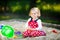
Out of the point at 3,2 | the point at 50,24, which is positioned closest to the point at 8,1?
the point at 3,2

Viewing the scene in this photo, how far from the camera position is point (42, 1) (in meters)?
2.56

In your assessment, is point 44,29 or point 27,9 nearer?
point 44,29

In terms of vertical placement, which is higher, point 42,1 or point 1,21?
point 42,1

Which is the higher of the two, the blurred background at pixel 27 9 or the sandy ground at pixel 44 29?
the blurred background at pixel 27 9

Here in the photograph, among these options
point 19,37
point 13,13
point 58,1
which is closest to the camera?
point 19,37

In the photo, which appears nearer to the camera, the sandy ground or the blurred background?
the sandy ground

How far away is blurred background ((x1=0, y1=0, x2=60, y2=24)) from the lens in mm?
2523

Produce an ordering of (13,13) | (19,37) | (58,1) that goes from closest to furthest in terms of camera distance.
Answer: (19,37) < (58,1) < (13,13)

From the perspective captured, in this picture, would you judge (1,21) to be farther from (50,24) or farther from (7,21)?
(50,24)

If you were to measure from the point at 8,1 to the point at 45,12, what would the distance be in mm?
516

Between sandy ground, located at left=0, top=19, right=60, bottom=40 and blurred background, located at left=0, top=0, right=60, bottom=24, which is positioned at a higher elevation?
blurred background, located at left=0, top=0, right=60, bottom=24

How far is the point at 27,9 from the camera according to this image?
2.62m

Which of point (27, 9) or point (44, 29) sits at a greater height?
point (27, 9)

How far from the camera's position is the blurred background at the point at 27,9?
99.3 inches
